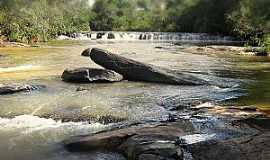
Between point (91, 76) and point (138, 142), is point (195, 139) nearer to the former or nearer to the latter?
point (138, 142)

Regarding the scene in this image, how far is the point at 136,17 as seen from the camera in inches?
4373

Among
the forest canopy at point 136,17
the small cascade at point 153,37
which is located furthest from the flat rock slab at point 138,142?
the small cascade at point 153,37

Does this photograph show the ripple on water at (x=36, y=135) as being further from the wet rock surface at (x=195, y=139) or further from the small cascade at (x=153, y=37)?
the small cascade at (x=153, y=37)

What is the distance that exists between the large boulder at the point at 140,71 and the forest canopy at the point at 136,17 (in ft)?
16.5

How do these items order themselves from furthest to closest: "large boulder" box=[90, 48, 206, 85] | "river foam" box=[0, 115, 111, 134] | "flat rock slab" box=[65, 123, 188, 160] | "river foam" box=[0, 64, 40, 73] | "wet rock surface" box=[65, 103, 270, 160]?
"river foam" box=[0, 64, 40, 73] → "large boulder" box=[90, 48, 206, 85] → "river foam" box=[0, 115, 111, 134] → "flat rock slab" box=[65, 123, 188, 160] → "wet rock surface" box=[65, 103, 270, 160]

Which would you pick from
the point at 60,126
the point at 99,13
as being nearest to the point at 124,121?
the point at 60,126

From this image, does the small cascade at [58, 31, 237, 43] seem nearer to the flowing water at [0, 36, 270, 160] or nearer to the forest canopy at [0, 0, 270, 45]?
the forest canopy at [0, 0, 270, 45]

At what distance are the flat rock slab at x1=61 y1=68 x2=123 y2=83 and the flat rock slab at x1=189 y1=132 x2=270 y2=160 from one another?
1040 cm

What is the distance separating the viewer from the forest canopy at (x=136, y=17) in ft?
159

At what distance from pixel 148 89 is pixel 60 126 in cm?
644

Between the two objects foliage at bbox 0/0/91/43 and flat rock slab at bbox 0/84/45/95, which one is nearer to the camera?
flat rock slab at bbox 0/84/45/95

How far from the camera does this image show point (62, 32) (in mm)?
67062

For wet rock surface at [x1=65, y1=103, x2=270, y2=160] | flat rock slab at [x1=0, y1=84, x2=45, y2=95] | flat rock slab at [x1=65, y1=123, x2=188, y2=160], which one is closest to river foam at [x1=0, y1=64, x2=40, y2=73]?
flat rock slab at [x1=0, y1=84, x2=45, y2=95]

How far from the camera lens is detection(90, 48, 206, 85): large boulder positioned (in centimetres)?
1957
